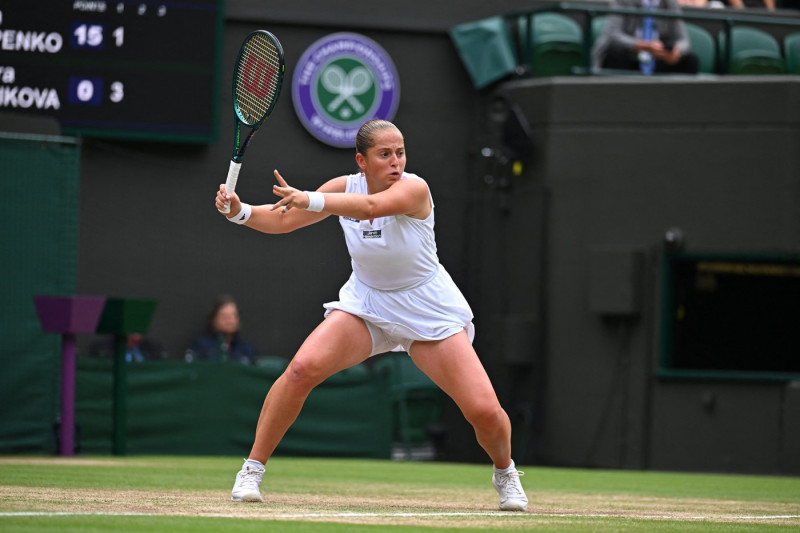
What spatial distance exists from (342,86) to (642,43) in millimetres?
3598

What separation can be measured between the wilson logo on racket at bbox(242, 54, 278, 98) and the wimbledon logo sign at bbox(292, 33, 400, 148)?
9.28 meters

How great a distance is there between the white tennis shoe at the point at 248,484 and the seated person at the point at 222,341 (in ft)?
25.9

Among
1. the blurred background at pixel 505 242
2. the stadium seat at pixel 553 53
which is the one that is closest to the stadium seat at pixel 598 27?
the blurred background at pixel 505 242

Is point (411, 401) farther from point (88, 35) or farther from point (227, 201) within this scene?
point (227, 201)

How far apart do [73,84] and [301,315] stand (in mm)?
3726

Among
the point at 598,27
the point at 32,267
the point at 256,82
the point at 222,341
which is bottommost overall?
the point at 222,341

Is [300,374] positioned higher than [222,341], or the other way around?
[300,374]

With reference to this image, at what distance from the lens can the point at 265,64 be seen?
6.93 m

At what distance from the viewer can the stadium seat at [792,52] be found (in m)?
16.8

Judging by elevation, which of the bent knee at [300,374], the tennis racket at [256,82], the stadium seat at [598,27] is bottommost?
the bent knee at [300,374]

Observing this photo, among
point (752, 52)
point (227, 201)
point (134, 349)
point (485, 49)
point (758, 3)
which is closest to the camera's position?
point (227, 201)

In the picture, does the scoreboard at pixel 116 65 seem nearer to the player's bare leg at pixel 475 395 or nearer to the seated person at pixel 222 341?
the seated person at pixel 222 341

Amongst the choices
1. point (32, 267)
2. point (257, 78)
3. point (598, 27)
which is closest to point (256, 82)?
A: point (257, 78)

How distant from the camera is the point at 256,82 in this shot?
7.01 meters
